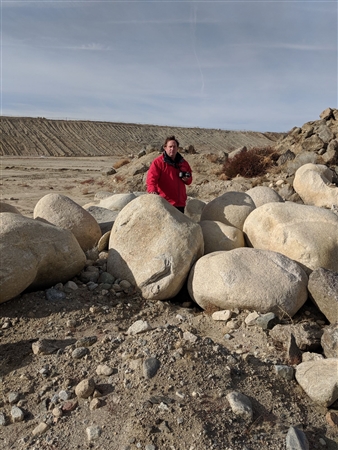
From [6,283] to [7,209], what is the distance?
6.96 ft

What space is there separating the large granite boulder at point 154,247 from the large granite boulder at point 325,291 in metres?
1.36

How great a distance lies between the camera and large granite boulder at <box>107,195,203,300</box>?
4660mm

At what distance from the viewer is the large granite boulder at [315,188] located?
8.90 metres

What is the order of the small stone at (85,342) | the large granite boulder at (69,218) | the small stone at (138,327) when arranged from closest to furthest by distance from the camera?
1. the small stone at (85,342)
2. the small stone at (138,327)
3. the large granite boulder at (69,218)

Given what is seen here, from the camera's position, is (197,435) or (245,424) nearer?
(197,435)

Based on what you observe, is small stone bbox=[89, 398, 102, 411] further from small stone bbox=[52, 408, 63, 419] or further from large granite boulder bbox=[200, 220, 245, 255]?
large granite boulder bbox=[200, 220, 245, 255]

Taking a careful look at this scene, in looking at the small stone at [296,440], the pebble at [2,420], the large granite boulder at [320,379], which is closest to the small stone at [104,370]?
the pebble at [2,420]

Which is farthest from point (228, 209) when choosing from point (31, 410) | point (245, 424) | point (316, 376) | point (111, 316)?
point (31, 410)

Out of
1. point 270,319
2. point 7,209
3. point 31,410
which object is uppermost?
point 7,209

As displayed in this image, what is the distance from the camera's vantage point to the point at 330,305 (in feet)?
14.2

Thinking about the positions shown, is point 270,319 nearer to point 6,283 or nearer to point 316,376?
point 316,376

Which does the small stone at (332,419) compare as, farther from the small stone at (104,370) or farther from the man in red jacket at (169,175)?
the man in red jacket at (169,175)

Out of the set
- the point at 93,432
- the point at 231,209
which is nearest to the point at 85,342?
the point at 93,432

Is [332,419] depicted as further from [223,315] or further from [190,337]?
[223,315]
